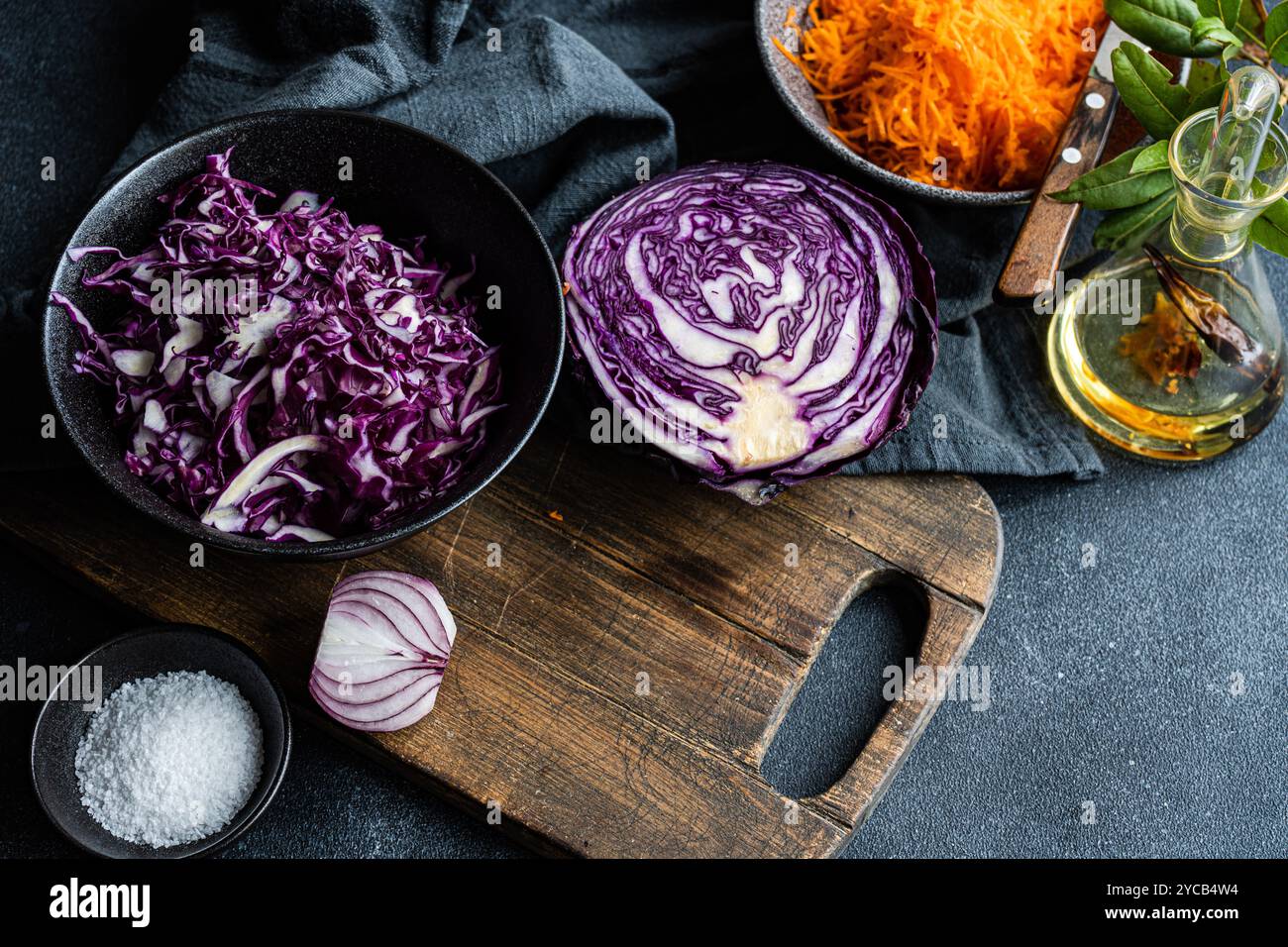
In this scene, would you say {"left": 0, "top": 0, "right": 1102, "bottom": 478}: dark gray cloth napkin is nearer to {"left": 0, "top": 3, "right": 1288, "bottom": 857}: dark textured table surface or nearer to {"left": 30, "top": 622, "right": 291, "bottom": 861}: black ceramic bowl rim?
{"left": 0, "top": 3, "right": 1288, "bottom": 857}: dark textured table surface

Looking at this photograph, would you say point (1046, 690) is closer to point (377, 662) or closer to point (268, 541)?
point (377, 662)

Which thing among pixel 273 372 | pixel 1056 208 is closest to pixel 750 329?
pixel 1056 208

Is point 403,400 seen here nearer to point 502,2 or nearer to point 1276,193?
point 502,2

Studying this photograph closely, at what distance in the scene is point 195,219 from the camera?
7.92 ft

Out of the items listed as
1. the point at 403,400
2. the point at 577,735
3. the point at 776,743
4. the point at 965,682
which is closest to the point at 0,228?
the point at 403,400

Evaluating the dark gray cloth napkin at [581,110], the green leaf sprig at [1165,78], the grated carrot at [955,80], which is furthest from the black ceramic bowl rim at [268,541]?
the green leaf sprig at [1165,78]

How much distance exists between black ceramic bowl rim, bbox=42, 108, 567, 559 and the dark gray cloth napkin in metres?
0.31

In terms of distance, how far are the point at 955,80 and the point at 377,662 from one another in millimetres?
1651

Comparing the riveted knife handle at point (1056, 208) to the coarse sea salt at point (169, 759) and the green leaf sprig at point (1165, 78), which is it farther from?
the coarse sea salt at point (169, 759)

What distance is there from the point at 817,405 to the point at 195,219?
1198mm

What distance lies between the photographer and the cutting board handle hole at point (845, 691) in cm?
265

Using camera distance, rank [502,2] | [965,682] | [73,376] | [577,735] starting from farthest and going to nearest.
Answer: [502,2] → [965,682] → [577,735] → [73,376]

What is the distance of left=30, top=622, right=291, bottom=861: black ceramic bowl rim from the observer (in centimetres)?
235

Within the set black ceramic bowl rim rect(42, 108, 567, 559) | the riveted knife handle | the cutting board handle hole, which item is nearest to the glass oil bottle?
the riveted knife handle
